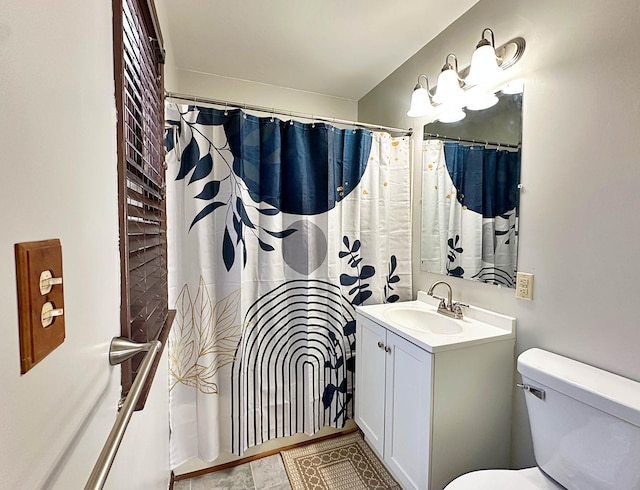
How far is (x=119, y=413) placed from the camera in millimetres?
523

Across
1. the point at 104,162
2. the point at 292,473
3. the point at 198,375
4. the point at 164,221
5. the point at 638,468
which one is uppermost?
the point at 104,162

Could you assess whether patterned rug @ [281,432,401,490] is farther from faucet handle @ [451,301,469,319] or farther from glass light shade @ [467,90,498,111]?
glass light shade @ [467,90,498,111]

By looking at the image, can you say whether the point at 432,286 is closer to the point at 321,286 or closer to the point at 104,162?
the point at 321,286

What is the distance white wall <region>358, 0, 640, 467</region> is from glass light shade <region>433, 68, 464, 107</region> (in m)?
0.27

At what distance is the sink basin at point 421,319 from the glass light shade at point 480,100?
1.15m

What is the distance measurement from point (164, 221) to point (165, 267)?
22cm

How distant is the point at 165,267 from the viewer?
1391 millimetres

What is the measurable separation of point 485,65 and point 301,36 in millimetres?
1068

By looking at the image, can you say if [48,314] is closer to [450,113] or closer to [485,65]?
[485,65]

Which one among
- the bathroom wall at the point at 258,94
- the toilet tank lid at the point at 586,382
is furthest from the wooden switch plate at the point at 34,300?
the bathroom wall at the point at 258,94

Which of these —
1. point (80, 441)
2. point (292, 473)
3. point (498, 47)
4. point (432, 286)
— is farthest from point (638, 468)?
point (498, 47)

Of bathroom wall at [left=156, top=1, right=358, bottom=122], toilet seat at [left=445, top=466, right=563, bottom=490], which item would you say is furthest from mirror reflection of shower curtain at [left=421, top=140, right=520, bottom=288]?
bathroom wall at [left=156, top=1, right=358, bottom=122]

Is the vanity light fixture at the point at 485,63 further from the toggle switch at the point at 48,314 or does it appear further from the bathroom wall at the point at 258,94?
the toggle switch at the point at 48,314

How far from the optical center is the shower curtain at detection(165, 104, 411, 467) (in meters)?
1.60
